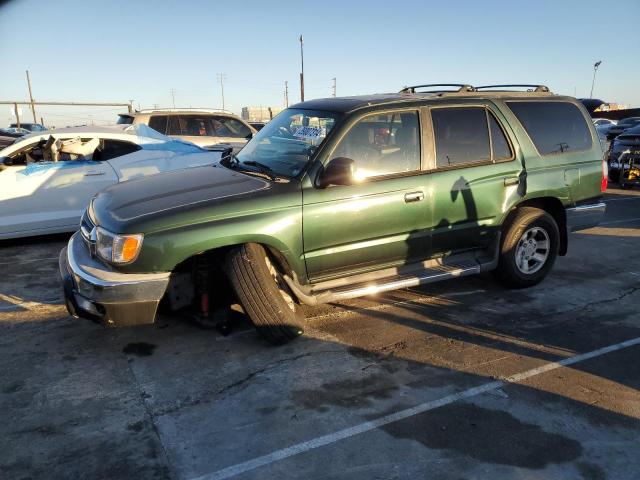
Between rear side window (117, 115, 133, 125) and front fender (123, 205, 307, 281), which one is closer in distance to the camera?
front fender (123, 205, 307, 281)

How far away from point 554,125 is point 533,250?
131 centimetres

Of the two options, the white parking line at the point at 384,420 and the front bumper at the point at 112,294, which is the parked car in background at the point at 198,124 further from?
the white parking line at the point at 384,420

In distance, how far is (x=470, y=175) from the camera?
4.68m

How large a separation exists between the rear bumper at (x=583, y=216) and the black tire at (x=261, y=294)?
324 centimetres

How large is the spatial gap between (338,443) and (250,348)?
135cm

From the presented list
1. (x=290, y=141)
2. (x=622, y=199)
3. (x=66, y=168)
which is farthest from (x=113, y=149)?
(x=622, y=199)

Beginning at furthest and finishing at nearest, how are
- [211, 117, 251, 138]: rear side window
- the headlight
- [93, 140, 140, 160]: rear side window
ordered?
[211, 117, 251, 138]: rear side window
[93, 140, 140, 160]: rear side window
the headlight

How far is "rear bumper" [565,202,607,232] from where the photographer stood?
5.39 m

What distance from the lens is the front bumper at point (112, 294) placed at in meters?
3.54

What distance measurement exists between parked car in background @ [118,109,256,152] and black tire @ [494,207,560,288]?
6.72m

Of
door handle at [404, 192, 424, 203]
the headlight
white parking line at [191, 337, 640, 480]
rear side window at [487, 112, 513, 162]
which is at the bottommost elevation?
white parking line at [191, 337, 640, 480]

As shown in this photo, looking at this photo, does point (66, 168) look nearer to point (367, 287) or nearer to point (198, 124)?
point (198, 124)

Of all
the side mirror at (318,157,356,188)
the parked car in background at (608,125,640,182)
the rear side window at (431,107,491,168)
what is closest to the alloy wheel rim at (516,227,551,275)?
the rear side window at (431,107,491,168)

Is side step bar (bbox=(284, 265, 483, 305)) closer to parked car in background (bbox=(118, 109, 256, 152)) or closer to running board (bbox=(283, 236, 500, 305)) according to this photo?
running board (bbox=(283, 236, 500, 305))
